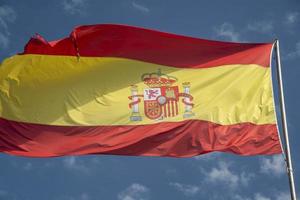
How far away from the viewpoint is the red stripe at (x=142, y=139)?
46.3 feet

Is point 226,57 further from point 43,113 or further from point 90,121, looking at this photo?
point 43,113

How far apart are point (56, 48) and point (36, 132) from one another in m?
2.10

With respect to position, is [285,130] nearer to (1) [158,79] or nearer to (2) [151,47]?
(1) [158,79]

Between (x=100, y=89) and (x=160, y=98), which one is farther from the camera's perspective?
(x=100, y=89)

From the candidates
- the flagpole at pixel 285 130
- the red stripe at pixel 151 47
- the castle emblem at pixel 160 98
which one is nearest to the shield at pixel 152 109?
the castle emblem at pixel 160 98

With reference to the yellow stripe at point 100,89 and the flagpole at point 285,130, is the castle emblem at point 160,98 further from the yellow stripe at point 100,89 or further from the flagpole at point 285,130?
the flagpole at point 285,130

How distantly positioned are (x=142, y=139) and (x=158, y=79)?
1.83m

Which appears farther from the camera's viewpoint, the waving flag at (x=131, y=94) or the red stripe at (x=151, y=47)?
the red stripe at (x=151, y=47)

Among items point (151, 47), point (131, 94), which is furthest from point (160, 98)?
point (151, 47)

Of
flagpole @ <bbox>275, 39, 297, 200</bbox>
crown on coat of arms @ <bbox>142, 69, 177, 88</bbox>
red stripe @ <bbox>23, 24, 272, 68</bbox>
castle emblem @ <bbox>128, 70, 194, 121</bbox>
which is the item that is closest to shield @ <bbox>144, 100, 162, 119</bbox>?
castle emblem @ <bbox>128, 70, 194, 121</bbox>

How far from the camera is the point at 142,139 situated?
14.4 m

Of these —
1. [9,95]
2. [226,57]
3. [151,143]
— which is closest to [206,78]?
[226,57]

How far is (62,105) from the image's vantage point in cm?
1547

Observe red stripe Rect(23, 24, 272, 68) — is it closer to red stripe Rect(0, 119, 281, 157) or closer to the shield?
the shield
